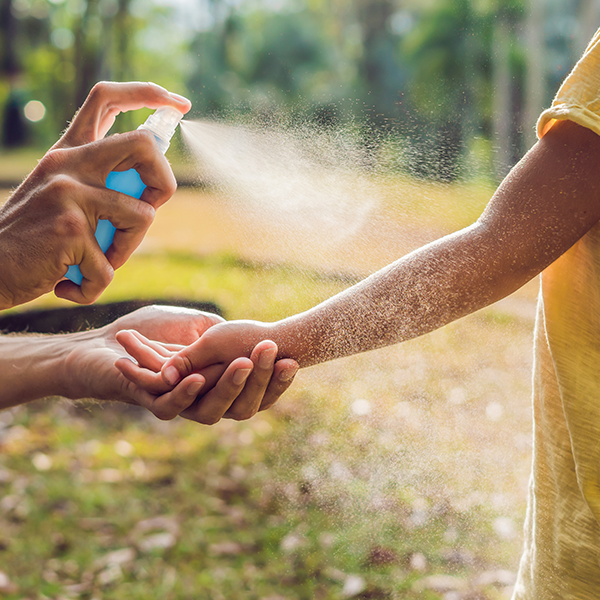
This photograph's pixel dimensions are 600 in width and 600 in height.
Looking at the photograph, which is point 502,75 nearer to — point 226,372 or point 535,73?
point 535,73

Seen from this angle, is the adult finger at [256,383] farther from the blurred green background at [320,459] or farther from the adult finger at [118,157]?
the blurred green background at [320,459]

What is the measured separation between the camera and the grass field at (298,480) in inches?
95.6

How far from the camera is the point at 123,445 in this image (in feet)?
11.6

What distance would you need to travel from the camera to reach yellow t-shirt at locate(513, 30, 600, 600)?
1016mm

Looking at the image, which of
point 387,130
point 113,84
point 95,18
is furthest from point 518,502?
point 95,18

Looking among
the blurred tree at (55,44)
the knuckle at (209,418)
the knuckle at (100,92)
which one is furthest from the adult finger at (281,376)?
the blurred tree at (55,44)

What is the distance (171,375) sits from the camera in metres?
1.36

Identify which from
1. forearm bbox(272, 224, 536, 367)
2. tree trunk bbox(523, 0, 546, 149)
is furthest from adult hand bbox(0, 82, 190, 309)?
tree trunk bbox(523, 0, 546, 149)

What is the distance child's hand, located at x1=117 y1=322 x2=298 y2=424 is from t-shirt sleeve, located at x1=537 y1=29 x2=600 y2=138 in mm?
681

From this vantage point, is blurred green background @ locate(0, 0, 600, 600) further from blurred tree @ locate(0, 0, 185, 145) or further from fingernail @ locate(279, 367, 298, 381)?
blurred tree @ locate(0, 0, 185, 145)

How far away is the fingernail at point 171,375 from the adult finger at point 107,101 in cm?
56

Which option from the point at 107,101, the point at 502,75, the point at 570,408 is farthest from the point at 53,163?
the point at 502,75

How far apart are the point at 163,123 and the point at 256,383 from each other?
2.08 ft

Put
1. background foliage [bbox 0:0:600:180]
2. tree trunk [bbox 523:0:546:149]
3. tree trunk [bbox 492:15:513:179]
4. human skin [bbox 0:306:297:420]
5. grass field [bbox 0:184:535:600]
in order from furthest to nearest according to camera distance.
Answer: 1. background foliage [bbox 0:0:600:180]
2. tree trunk [bbox 492:15:513:179]
3. tree trunk [bbox 523:0:546:149]
4. grass field [bbox 0:184:535:600]
5. human skin [bbox 0:306:297:420]
